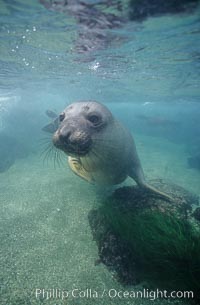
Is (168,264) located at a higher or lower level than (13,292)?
higher

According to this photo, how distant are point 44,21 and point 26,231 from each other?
738cm

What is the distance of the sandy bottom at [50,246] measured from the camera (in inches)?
174

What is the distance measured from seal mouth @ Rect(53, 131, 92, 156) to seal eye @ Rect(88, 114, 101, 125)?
33.8 inches

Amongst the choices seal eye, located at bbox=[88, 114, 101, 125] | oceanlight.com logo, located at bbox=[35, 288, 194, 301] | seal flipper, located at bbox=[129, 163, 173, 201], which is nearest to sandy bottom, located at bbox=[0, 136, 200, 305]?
oceanlight.com logo, located at bbox=[35, 288, 194, 301]

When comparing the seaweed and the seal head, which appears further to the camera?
the seal head

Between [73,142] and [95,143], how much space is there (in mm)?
883

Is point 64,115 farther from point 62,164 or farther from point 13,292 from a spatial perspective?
point 62,164

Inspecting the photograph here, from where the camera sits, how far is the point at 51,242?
5.93 meters

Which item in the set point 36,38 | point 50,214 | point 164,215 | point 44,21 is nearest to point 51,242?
point 50,214

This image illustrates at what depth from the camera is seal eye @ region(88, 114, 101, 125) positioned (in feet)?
18.4

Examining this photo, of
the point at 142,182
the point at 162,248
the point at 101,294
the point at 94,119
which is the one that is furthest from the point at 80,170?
the point at 101,294

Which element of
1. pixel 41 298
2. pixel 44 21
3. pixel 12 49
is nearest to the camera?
pixel 41 298

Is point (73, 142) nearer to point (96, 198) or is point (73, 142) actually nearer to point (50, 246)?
point (50, 246)

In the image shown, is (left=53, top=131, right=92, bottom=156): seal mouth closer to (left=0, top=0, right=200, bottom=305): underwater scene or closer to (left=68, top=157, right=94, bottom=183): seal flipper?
(left=0, top=0, right=200, bottom=305): underwater scene
